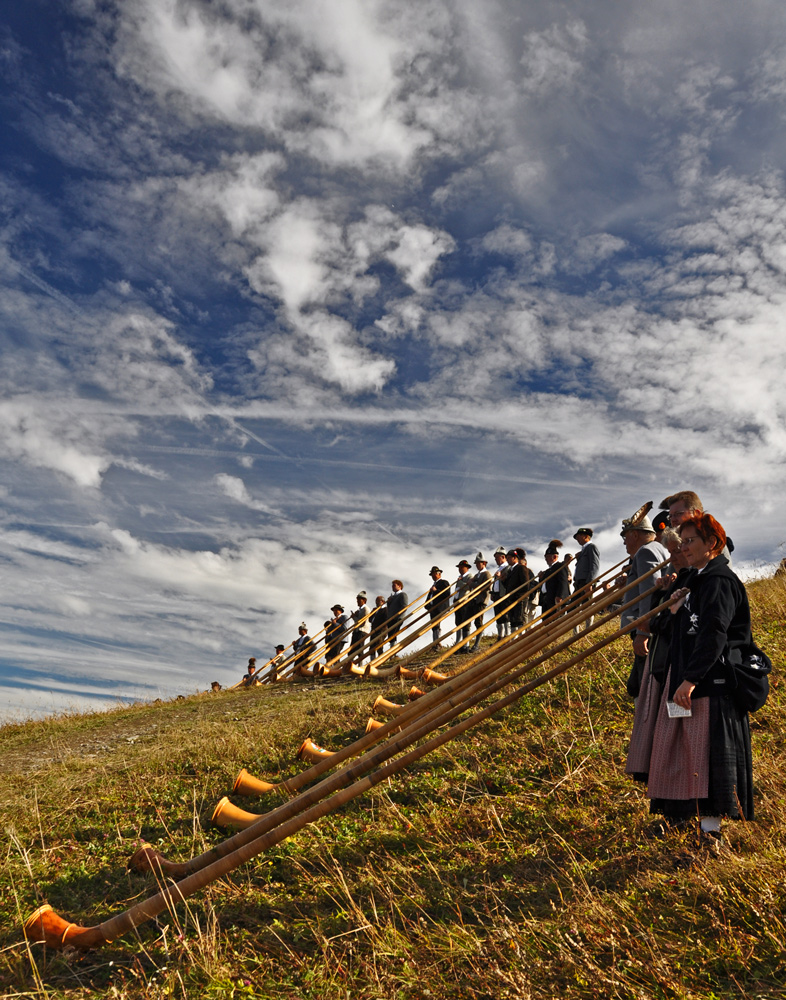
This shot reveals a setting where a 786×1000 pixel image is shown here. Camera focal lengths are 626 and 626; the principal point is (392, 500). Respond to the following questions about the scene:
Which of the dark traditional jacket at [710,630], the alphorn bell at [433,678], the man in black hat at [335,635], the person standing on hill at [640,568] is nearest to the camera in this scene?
the dark traditional jacket at [710,630]

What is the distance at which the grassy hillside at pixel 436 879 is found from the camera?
9.07 feet

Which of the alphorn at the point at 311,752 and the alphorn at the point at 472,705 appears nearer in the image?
the alphorn at the point at 472,705

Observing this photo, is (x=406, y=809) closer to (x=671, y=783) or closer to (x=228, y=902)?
(x=228, y=902)

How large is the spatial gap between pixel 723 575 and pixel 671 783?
1243 millimetres

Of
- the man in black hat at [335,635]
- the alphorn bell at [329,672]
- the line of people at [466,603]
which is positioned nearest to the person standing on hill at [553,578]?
the line of people at [466,603]

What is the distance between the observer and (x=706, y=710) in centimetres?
357

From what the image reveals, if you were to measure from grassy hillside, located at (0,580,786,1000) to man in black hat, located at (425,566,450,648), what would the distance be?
27.1 feet

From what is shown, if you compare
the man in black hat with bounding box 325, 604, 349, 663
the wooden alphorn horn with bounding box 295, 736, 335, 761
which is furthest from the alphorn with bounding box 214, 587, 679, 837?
the man in black hat with bounding box 325, 604, 349, 663

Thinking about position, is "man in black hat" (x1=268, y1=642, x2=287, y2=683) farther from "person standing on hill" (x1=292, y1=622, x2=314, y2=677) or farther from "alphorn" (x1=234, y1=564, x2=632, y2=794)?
"alphorn" (x1=234, y1=564, x2=632, y2=794)

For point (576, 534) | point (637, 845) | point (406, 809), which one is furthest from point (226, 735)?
point (576, 534)

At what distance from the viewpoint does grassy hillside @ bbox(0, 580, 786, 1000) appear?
277 cm

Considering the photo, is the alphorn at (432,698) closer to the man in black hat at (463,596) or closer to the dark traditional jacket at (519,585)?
the dark traditional jacket at (519,585)

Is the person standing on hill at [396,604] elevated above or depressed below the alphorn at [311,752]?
above

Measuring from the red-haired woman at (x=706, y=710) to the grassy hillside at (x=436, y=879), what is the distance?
11.9 inches
